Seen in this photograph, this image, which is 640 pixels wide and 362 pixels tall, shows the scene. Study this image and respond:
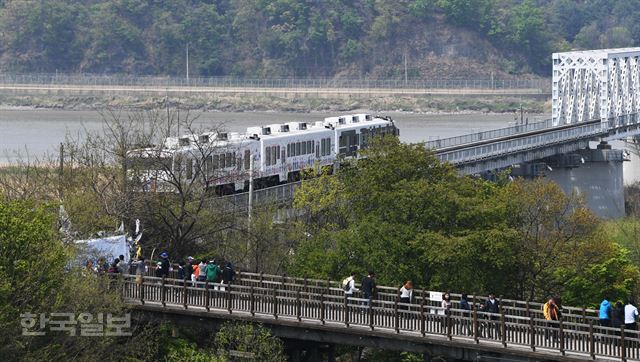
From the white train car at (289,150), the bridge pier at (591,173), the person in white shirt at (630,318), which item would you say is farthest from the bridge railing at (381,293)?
the bridge pier at (591,173)

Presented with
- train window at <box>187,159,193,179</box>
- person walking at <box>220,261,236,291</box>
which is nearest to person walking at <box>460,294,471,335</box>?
person walking at <box>220,261,236,291</box>

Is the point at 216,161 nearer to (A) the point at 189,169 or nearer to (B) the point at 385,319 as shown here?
(A) the point at 189,169

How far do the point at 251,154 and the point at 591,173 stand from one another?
43.2 m

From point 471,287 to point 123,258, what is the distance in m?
10.0

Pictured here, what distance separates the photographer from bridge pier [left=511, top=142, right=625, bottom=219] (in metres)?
101

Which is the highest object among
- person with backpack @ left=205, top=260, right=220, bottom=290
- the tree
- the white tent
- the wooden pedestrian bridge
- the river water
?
the white tent

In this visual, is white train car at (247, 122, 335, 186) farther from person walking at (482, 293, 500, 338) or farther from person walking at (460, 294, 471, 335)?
person walking at (482, 293, 500, 338)

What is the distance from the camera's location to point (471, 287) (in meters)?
46.5

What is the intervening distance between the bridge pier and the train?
21.2 metres

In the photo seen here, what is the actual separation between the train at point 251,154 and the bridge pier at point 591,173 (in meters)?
21.2

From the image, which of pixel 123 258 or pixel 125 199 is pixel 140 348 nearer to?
pixel 123 258

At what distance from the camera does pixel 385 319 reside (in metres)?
39.8

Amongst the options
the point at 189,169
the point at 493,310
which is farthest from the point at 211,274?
the point at 189,169

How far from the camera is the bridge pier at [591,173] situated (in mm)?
100938
